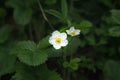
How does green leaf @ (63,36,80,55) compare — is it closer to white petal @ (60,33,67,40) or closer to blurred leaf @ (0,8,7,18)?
white petal @ (60,33,67,40)

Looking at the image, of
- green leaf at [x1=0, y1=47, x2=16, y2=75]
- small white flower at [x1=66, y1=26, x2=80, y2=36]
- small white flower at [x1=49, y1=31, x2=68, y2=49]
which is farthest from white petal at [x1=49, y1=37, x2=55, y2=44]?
green leaf at [x1=0, y1=47, x2=16, y2=75]

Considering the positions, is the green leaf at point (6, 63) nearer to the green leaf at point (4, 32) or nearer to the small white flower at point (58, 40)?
the green leaf at point (4, 32)

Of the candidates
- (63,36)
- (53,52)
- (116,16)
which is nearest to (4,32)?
(53,52)

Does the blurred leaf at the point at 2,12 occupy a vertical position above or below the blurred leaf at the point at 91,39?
above

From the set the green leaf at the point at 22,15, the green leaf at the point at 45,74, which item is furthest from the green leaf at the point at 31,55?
the green leaf at the point at 22,15

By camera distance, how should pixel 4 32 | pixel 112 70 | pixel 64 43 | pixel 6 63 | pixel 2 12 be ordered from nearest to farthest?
pixel 64 43 < pixel 6 63 < pixel 112 70 < pixel 4 32 < pixel 2 12

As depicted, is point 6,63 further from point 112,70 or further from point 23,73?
point 112,70

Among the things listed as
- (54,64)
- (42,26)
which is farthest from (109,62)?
(42,26)
